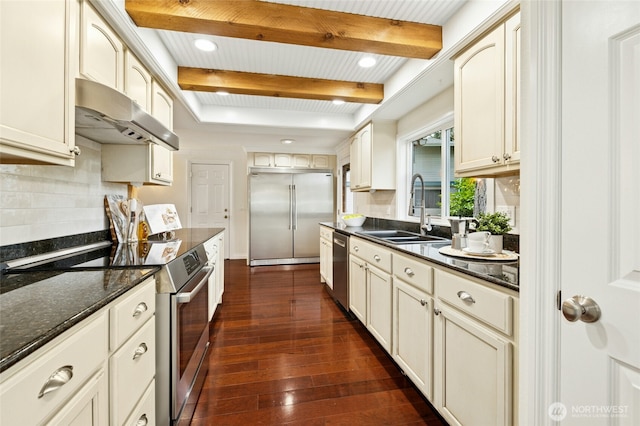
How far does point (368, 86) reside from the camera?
295cm

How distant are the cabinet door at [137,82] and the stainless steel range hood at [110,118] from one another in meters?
0.29

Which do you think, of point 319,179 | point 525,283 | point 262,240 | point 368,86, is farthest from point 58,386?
point 319,179

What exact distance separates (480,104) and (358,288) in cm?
173

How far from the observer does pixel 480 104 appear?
1.67 meters

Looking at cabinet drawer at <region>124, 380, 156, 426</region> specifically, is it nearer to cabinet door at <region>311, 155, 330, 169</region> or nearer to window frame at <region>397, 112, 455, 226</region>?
window frame at <region>397, 112, 455, 226</region>

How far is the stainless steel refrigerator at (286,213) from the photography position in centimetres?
532

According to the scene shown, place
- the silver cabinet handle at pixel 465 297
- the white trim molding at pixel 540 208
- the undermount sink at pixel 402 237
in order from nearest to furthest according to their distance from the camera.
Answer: the white trim molding at pixel 540 208, the silver cabinet handle at pixel 465 297, the undermount sink at pixel 402 237

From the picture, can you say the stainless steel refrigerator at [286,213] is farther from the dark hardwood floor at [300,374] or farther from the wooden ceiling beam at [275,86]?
the wooden ceiling beam at [275,86]

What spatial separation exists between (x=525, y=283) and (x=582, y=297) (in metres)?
0.15

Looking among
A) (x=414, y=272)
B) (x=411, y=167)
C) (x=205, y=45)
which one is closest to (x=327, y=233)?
(x=411, y=167)

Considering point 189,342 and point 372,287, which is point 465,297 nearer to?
point 372,287

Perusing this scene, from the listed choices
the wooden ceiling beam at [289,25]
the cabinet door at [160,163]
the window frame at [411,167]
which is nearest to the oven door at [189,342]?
the cabinet door at [160,163]

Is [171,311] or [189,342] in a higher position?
[171,311]

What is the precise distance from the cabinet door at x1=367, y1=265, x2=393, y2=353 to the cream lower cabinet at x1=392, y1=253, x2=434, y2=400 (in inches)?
3.2
